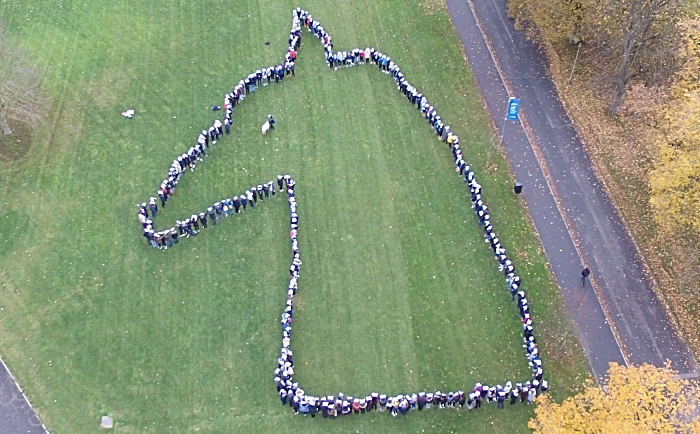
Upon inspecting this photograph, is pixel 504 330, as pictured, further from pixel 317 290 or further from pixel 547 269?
pixel 317 290

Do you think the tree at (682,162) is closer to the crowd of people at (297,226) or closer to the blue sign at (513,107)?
the blue sign at (513,107)

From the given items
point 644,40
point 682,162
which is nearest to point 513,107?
point 682,162

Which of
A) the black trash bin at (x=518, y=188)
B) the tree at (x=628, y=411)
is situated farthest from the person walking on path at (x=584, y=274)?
the tree at (x=628, y=411)

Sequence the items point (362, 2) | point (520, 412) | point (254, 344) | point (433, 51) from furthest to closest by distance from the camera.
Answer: point (362, 2), point (433, 51), point (254, 344), point (520, 412)

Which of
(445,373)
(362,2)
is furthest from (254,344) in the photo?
(362,2)

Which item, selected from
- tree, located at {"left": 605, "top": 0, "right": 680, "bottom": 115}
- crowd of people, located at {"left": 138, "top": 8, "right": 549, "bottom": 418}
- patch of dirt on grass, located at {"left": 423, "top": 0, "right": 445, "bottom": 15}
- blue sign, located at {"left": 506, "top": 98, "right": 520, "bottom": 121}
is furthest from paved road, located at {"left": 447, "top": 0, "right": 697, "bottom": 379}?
tree, located at {"left": 605, "top": 0, "right": 680, "bottom": 115}
